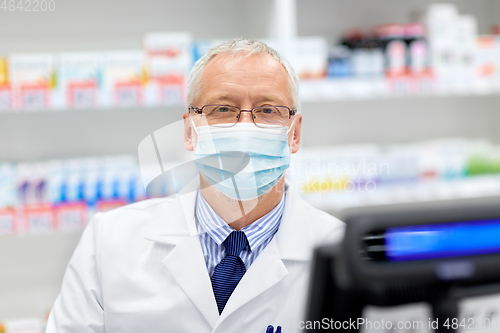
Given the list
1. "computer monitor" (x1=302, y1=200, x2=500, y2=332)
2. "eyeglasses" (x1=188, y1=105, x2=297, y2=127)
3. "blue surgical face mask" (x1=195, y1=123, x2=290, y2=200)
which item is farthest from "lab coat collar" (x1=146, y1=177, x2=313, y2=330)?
"computer monitor" (x1=302, y1=200, x2=500, y2=332)

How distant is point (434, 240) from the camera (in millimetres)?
341

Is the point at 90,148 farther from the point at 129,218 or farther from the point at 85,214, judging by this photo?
the point at 129,218

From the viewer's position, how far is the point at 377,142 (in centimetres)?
339

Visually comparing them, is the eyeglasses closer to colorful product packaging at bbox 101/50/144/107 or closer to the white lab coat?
the white lab coat

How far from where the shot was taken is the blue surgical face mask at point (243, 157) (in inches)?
54.6

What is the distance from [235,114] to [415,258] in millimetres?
1071

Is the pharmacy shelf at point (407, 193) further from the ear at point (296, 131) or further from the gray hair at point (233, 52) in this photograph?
the gray hair at point (233, 52)

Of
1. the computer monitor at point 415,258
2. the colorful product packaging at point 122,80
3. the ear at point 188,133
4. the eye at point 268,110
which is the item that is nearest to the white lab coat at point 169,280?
the ear at point 188,133

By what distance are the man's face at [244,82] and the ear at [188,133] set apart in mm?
78

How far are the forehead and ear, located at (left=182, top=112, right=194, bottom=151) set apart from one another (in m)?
0.10

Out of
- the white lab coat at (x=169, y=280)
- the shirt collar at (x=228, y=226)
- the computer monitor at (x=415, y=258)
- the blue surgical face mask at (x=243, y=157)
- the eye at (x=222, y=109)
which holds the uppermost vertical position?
the eye at (x=222, y=109)

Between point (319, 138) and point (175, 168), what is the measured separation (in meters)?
2.00

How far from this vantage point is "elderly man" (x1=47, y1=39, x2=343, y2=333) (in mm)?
1240

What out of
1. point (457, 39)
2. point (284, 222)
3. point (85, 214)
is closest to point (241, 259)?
point (284, 222)
